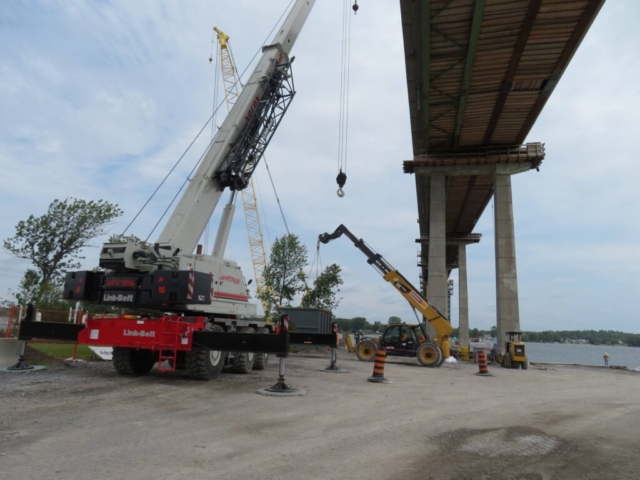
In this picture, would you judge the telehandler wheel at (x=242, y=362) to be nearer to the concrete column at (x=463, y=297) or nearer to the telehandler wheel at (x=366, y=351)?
the telehandler wheel at (x=366, y=351)

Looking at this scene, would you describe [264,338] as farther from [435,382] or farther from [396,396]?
[435,382]

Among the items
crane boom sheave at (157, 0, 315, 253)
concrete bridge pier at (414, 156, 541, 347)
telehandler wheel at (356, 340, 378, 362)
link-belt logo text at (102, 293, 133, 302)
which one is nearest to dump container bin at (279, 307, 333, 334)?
telehandler wheel at (356, 340, 378, 362)

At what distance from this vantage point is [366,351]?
21359 mm

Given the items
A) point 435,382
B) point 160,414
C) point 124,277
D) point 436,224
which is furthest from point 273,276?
point 160,414

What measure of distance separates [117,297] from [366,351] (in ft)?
45.7

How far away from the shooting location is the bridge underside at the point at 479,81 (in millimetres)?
17391

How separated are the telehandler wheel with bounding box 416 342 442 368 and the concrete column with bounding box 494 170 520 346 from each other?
25.6 feet

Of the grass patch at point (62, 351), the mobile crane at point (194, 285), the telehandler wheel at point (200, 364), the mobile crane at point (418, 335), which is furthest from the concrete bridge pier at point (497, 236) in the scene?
the telehandler wheel at point (200, 364)

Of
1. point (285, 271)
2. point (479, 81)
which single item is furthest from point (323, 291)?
point (479, 81)

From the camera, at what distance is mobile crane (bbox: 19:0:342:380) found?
30.5 ft

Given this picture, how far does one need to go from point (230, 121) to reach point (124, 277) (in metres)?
5.25

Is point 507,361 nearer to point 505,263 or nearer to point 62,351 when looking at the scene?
point 505,263

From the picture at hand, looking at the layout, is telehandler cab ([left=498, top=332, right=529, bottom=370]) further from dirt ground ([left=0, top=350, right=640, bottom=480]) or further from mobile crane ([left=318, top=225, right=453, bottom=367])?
dirt ground ([left=0, top=350, right=640, bottom=480])

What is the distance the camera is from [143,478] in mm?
4297
